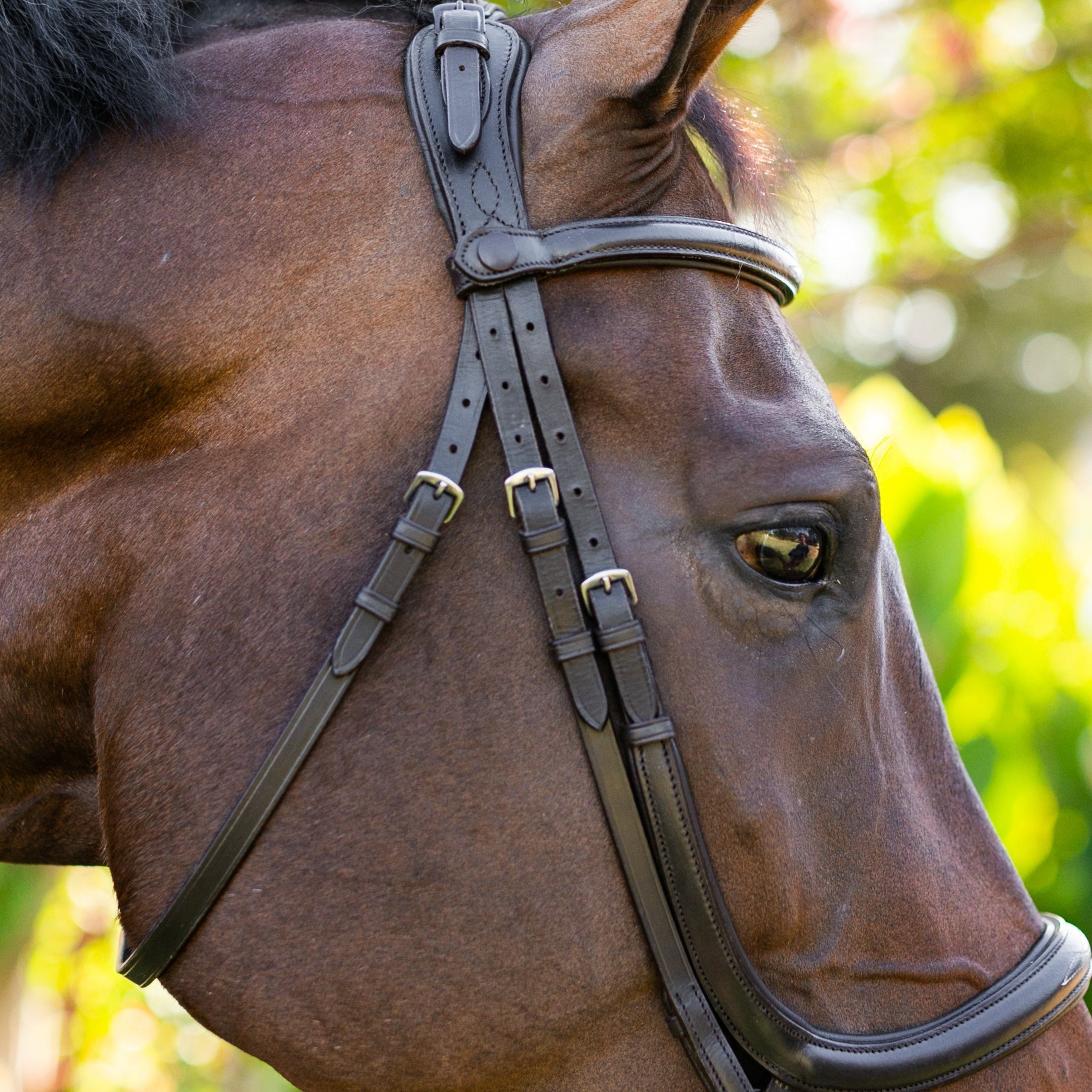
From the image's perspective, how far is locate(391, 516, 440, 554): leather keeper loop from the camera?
1479mm

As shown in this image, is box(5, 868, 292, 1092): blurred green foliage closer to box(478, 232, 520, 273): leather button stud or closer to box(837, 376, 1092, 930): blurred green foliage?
box(837, 376, 1092, 930): blurred green foliage

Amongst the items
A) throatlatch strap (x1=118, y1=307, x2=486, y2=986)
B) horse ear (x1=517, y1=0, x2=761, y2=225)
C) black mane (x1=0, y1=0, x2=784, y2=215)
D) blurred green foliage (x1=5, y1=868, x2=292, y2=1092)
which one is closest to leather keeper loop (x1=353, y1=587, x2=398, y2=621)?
throatlatch strap (x1=118, y1=307, x2=486, y2=986)

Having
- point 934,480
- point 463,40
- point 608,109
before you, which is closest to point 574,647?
point 608,109

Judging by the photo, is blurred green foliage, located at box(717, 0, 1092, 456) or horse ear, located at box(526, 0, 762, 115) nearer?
horse ear, located at box(526, 0, 762, 115)

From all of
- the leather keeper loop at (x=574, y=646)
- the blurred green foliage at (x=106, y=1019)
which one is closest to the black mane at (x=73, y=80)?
the leather keeper loop at (x=574, y=646)

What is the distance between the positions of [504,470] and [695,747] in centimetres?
45

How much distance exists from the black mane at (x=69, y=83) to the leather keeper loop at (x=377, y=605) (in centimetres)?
74

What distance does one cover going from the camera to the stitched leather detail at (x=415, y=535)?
148 centimetres

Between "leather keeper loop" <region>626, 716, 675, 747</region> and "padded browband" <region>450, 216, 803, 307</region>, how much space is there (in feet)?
2.05

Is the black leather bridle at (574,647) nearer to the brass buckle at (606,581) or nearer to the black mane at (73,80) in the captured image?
the brass buckle at (606,581)

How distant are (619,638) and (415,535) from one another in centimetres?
30

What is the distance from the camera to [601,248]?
61.1 inches

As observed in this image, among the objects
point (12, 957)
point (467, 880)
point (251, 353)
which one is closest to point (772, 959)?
point (467, 880)

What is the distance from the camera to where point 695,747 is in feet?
4.91
